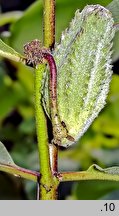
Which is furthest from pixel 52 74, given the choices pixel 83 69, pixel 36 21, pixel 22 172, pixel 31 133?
pixel 31 133

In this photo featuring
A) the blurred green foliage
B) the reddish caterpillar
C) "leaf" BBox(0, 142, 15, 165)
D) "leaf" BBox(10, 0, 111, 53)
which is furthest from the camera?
the blurred green foliage

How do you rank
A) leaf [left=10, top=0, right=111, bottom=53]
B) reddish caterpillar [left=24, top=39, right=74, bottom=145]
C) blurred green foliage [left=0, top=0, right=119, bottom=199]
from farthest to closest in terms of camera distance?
blurred green foliage [left=0, top=0, right=119, bottom=199] < leaf [left=10, top=0, right=111, bottom=53] < reddish caterpillar [left=24, top=39, right=74, bottom=145]

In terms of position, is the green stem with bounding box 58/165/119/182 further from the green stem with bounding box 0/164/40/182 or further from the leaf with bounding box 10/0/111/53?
the leaf with bounding box 10/0/111/53

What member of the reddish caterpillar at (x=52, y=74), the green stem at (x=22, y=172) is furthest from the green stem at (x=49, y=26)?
the green stem at (x=22, y=172)

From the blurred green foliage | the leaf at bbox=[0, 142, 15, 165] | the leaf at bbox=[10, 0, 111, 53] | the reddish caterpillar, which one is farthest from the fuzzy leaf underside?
the blurred green foliage

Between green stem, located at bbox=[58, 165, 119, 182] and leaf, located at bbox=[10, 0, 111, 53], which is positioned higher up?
leaf, located at bbox=[10, 0, 111, 53]
